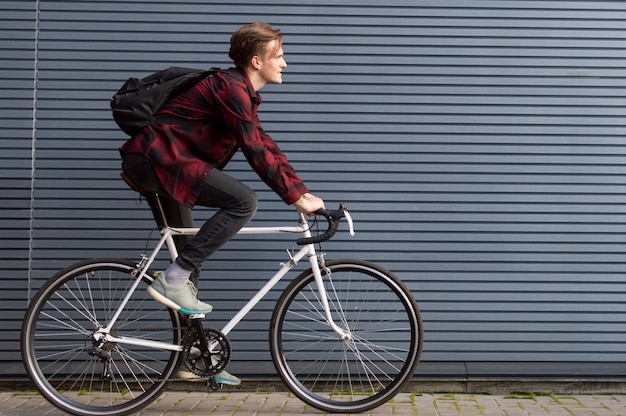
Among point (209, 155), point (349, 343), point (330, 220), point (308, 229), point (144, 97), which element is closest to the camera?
point (144, 97)

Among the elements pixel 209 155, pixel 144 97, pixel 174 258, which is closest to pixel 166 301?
pixel 174 258

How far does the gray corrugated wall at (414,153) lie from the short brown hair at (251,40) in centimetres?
103

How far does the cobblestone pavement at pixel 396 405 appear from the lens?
5.23 meters

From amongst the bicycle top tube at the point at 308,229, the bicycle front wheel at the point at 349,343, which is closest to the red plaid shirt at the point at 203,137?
the bicycle top tube at the point at 308,229

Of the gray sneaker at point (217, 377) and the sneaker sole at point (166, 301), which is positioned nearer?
the sneaker sole at point (166, 301)

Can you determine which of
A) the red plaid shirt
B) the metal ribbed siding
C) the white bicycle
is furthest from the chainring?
the metal ribbed siding

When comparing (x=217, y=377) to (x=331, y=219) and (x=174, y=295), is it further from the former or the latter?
(x=331, y=219)

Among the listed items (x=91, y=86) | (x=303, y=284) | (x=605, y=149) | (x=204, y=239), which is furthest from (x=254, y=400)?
(x=605, y=149)

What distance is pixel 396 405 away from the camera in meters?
5.43

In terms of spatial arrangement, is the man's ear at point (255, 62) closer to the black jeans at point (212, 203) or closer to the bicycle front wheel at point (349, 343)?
the black jeans at point (212, 203)

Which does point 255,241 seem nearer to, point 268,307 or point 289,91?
point 268,307

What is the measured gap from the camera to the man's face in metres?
4.96

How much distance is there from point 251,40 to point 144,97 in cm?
66

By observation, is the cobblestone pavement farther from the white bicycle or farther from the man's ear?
the man's ear
